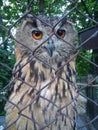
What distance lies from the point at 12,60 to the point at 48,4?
4.00ft

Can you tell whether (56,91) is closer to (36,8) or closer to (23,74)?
(23,74)

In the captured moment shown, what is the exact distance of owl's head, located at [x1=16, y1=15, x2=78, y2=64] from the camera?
7.39 feet

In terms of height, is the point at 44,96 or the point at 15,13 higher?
the point at 15,13

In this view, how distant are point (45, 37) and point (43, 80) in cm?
33

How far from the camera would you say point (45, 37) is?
2250 millimetres

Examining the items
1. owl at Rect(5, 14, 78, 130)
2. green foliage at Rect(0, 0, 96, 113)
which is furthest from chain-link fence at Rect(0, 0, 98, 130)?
green foliage at Rect(0, 0, 96, 113)

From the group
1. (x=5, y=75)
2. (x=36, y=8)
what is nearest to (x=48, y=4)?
(x=36, y=8)

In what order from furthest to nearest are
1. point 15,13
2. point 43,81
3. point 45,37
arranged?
point 15,13
point 43,81
point 45,37

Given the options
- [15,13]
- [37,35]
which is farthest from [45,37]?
[15,13]

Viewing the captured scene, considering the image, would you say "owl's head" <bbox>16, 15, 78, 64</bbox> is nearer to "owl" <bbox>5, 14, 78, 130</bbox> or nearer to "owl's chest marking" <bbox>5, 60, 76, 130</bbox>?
"owl" <bbox>5, 14, 78, 130</bbox>

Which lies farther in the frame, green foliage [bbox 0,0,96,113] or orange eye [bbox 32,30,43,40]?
green foliage [bbox 0,0,96,113]

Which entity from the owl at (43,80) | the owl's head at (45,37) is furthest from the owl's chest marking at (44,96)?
the owl's head at (45,37)

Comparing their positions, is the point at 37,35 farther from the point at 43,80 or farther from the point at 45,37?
the point at 43,80

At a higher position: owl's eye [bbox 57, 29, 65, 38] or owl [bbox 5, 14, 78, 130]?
owl's eye [bbox 57, 29, 65, 38]
